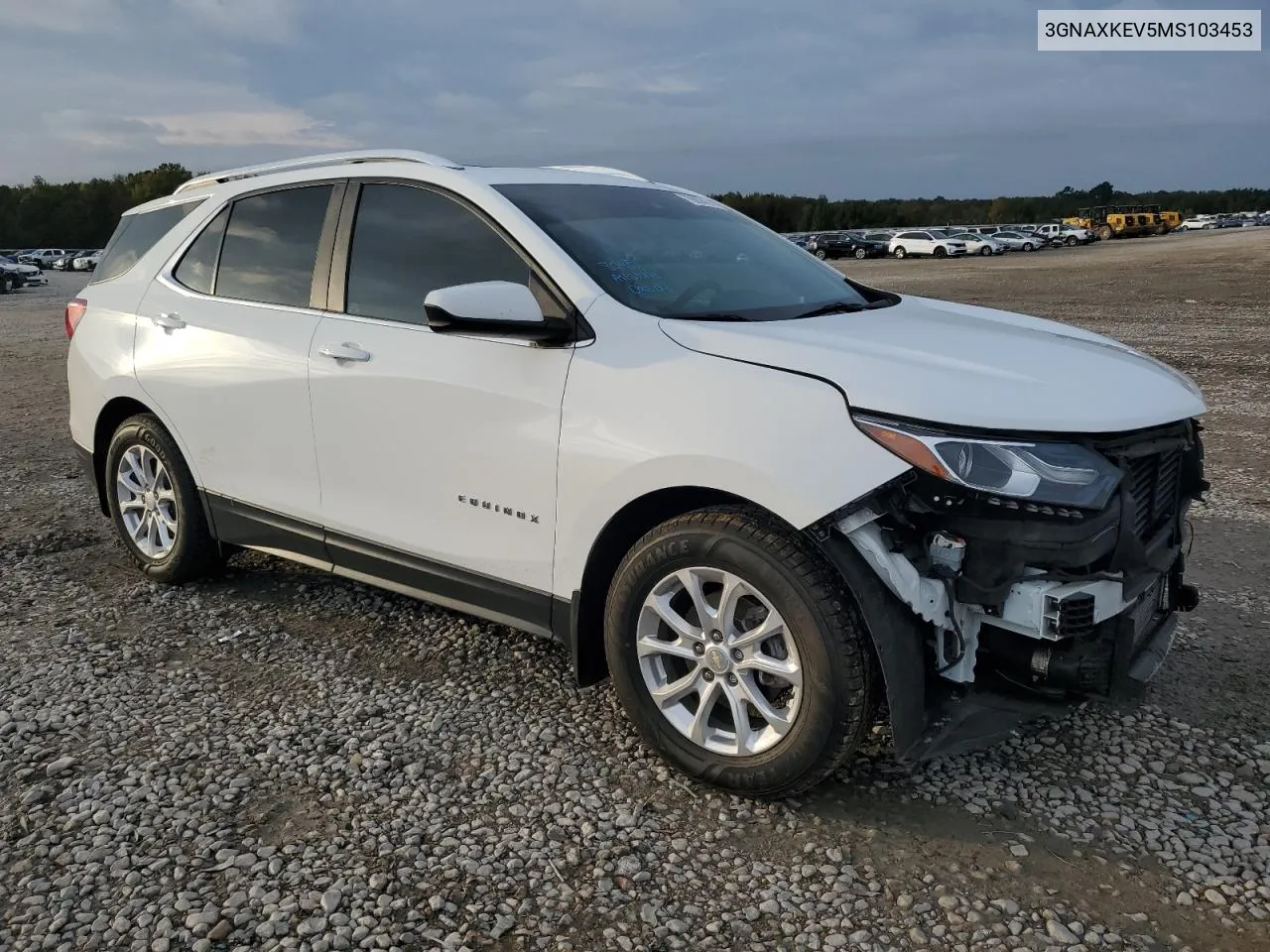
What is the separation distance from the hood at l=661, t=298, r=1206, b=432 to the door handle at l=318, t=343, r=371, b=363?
1250 millimetres

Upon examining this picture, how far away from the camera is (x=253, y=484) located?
13.9ft

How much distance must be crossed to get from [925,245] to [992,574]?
52.5 meters

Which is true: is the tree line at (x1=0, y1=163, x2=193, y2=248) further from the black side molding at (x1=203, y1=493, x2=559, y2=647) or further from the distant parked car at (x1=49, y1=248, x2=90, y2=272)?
the black side molding at (x1=203, y1=493, x2=559, y2=647)

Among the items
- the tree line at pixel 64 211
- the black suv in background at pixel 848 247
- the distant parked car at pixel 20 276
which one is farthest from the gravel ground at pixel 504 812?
the tree line at pixel 64 211

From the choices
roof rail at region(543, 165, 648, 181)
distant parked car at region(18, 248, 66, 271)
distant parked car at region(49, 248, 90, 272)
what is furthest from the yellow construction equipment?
roof rail at region(543, 165, 648, 181)

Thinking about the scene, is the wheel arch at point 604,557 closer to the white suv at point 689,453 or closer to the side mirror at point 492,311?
the white suv at point 689,453

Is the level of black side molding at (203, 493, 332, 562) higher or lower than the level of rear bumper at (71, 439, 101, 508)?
lower

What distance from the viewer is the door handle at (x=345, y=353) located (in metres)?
3.69

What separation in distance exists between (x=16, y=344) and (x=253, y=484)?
53.8 ft

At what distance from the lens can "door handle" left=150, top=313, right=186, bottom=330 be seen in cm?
450

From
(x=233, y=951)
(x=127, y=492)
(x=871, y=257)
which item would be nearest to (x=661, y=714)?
(x=233, y=951)

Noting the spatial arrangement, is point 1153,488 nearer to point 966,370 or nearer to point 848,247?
point 966,370

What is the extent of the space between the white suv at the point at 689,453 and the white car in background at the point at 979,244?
50.9m

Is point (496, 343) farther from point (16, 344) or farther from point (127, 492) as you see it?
point (16, 344)
